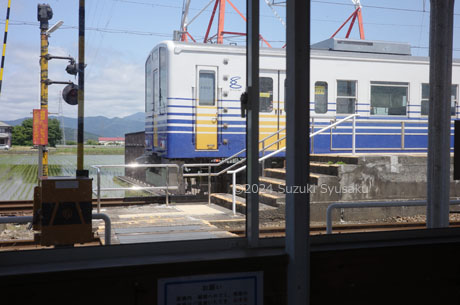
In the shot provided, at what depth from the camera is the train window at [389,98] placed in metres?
8.81

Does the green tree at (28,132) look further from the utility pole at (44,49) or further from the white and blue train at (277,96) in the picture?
the white and blue train at (277,96)

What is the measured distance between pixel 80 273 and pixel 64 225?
47 cm

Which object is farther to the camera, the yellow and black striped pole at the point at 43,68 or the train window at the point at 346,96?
the train window at the point at 346,96

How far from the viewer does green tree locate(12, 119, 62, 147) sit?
2.69 m

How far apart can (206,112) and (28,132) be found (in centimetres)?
525

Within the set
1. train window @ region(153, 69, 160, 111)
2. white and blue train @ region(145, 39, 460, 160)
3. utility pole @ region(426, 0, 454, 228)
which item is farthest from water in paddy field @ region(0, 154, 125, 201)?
train window @ region(153, 69, 160, 111)

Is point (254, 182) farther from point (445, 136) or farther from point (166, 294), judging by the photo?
point (445, 136)

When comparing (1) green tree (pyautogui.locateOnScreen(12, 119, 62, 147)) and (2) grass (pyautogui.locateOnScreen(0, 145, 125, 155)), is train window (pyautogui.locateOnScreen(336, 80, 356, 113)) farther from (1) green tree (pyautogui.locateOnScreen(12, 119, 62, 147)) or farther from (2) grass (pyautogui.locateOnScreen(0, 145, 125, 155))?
(1) green tree (pyautogui.locateOnScreen(12, 119, 62, 147))

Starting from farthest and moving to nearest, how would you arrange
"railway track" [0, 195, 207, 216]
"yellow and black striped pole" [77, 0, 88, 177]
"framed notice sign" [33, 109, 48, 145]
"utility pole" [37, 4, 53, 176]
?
"railway track" [0, 195, 207, 216] < "framed notice sign" [33, 109, 48, 145] < "utility pole" [37, 4, 53, 176] < "yellow and black striped pole" [77, 0, 88, 177]

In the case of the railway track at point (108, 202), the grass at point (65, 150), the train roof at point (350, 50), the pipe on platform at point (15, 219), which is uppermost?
the train roof at point (350, 50)

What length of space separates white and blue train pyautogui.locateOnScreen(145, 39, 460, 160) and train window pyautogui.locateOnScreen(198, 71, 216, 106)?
0.05 feet

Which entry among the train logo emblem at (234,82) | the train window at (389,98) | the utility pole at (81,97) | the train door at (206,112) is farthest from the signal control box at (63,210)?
the train window at (389,98)

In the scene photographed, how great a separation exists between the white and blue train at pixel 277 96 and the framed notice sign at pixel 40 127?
4732 mm

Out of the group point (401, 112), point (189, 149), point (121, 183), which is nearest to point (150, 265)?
point (121, 183)
